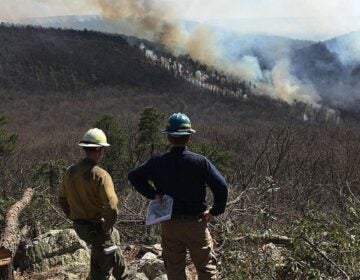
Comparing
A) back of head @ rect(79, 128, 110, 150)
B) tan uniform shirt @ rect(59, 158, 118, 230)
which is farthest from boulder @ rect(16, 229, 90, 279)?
back of head @ rect(79, 128, 110, 150)

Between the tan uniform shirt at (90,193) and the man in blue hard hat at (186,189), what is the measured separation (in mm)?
374

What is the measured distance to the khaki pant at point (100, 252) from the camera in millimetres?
4449

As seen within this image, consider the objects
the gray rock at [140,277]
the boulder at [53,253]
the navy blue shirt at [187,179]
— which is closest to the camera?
the navy blue shirt at [187,179]

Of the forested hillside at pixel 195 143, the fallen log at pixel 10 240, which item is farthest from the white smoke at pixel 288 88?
the fallen log at pixel 10 240

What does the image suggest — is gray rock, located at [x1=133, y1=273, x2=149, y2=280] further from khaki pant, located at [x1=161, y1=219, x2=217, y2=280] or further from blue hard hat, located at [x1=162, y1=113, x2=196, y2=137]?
blue hard hat, located at [x1=162, y1=113, x2=196, y2=137]

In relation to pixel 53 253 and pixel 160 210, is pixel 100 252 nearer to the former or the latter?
pixel 160 210

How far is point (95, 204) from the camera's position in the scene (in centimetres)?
439

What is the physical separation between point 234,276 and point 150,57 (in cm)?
17216

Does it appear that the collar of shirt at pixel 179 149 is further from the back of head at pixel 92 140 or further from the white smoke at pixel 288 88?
the white smoke at pixel 288 88

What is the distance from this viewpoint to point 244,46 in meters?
156

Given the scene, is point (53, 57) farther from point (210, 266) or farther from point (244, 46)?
point (210, 266)

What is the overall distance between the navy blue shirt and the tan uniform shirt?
438 millimetres

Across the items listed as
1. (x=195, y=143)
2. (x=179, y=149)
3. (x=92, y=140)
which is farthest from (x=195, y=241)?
(x=195, y=143)

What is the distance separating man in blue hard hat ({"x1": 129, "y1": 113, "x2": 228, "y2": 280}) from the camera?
150 inches
